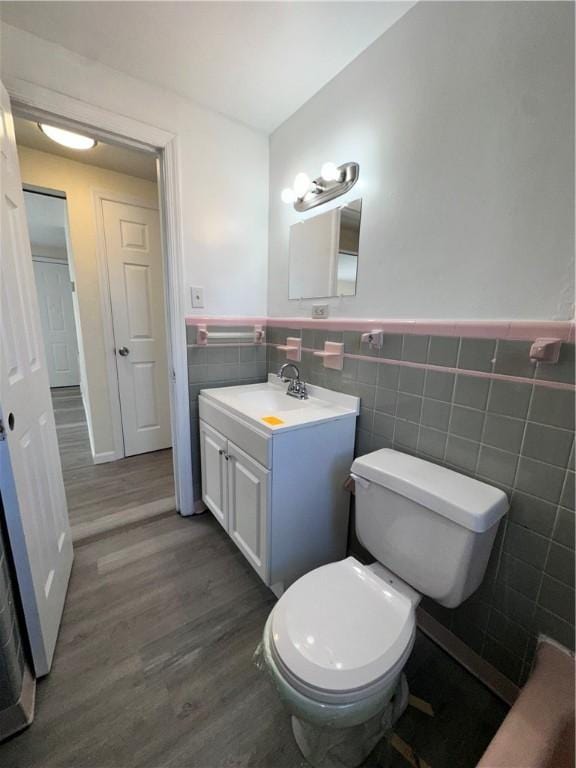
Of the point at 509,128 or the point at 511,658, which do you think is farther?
the point at 511,658

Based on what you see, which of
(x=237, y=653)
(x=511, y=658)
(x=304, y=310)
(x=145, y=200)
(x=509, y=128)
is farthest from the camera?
(x=145, y=200)

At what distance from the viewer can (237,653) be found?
Answer: 116 centimetres

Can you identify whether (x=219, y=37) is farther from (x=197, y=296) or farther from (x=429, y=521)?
(x=429, y=521)

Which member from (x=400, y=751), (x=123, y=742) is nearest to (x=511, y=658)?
(x=400, y=751)

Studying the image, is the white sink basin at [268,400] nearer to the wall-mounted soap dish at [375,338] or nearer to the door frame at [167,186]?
the door frame at [167,186]

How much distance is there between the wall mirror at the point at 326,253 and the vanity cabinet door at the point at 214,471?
889 mm

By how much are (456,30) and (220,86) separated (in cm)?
100

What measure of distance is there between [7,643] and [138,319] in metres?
2.12

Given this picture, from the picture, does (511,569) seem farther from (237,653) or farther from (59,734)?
(59,734)

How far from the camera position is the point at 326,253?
4.92 ft

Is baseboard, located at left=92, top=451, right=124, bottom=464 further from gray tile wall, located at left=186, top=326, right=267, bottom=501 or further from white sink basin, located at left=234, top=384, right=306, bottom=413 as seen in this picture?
white sink basin, located at left=234, top=384, right=306, bottom=413

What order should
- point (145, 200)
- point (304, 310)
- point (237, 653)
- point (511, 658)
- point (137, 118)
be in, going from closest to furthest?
point (511, 658)
point (237, 653)
point (137, 118)
point (304, 310)
point (145, 200)

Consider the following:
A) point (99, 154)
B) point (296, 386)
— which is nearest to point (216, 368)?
point (296, 386)

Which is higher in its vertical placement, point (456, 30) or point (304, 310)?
point (456, 30)
